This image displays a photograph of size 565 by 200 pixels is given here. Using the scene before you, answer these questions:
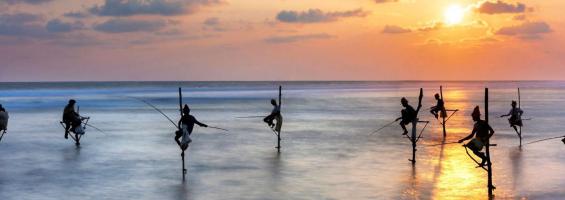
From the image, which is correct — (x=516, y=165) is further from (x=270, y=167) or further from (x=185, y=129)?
(x=185, y=129)

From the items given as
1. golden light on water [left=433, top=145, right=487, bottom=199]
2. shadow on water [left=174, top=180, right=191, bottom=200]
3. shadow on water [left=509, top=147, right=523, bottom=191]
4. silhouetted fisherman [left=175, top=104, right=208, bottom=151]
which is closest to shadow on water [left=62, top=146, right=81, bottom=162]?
silhouetted fisherman [left=175, top=104, right=208, bottom=151]

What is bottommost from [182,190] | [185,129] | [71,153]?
[182,190]

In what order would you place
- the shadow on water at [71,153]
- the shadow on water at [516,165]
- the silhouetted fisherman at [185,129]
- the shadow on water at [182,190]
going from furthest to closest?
the shadow on water at [71,153], the silhouetted fisherman at [185,129], the shadow on water at [516,165], the shadow on water at [182,190]

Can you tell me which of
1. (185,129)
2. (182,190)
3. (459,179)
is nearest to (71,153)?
(185,129)

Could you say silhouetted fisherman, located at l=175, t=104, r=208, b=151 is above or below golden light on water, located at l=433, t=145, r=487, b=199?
above

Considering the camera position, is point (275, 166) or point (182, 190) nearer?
point (182, 190)

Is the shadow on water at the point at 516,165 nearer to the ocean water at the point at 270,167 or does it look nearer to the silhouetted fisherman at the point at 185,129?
the ocean water at the point at 270,167

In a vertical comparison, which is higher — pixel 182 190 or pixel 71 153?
pixel 71 153

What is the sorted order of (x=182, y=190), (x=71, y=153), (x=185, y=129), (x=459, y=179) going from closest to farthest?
(x=182, y=190), (x=459, y=179), (x=185, y=129), (x=71, y=153)

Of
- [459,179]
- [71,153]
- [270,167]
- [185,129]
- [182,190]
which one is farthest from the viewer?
[71,153]

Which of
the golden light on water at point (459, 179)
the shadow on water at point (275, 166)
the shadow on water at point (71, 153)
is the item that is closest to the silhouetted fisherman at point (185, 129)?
the shadow on water at point (275, 166)

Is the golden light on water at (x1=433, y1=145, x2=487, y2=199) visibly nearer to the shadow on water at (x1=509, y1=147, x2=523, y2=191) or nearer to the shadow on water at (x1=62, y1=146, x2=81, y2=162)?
the shadow on water at (x1=509, y1=147, x2=523, y2=191)

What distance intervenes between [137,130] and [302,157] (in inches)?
655

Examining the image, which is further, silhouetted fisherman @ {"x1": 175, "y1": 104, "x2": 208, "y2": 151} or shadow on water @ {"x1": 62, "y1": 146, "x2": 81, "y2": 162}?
shadow on water @ {"x1": 62, "y1": 146, "x2": 81, "y2": 162}
